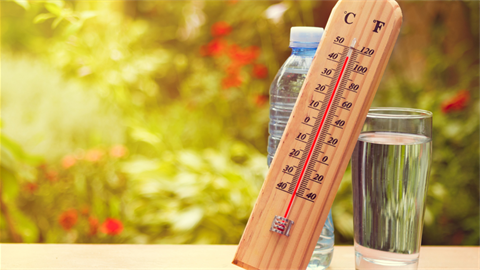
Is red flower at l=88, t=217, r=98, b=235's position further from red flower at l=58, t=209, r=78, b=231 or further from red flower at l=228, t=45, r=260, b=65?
red flower at l=228, t=45, r=260, b=65

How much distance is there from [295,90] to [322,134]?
28cm

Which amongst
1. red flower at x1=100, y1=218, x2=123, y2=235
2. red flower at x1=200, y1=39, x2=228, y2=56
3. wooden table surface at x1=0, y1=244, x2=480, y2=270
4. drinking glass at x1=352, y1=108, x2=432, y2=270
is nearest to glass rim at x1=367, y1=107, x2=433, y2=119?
drinking glass at x1=352, y1=108, x2=432, y2=270

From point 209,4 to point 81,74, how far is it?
23.2 inches

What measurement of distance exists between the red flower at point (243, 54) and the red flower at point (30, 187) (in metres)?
0.94

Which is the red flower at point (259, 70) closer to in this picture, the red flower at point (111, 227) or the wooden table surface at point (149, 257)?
the red flower at point (111, 227)

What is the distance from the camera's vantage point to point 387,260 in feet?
1.97

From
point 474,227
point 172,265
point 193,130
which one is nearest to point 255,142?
point 193,130

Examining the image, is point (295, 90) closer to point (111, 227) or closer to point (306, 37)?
point (306, 37)

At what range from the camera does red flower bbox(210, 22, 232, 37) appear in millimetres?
1679

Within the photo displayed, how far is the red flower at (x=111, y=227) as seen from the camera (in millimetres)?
1603

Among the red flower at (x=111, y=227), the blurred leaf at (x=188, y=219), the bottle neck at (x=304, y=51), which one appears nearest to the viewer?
the bottle neck at (x=304, y=51)

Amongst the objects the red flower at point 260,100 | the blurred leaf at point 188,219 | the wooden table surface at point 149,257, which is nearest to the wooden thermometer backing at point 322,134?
the wooden table surface at point 149,257

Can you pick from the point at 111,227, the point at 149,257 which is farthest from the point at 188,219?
the point at 149,257

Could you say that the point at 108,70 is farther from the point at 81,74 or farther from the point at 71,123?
the point at 71,123
